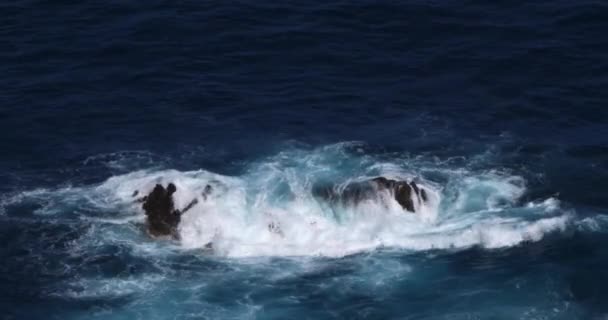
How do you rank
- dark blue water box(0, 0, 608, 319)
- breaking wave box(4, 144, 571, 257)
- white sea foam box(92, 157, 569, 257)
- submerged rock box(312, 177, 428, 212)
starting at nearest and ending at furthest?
1. dark blue water box(0, 0, 608, 319)
2. white sea foam box(92, 157, 569, 257)
3. breaking wave box(4, 144, 571, 257)
4. submerged rock box(312, 177, 428, 212)

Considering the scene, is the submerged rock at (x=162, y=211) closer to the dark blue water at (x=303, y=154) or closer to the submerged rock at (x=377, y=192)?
the dark blue water at (x=303, y=154)

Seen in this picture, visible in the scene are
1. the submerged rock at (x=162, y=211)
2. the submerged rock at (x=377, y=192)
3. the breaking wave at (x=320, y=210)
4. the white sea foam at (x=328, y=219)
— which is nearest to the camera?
the white sea foam at (x=328, y=219)

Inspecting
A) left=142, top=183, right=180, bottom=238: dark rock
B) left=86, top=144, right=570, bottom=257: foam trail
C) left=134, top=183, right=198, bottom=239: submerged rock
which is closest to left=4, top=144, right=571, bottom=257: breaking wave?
left=86, top=144, right=570, bottom=257: foam trail

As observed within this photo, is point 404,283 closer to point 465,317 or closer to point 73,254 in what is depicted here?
point 465,317

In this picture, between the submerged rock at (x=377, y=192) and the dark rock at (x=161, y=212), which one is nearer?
the dark rock at (x=161, y=212)

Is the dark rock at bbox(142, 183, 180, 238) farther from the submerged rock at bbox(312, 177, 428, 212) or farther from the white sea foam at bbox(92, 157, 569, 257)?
the submerged rock at bbox(312, 177, 428, 212)

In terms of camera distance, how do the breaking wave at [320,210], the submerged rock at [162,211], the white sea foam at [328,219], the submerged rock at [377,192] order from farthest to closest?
the submerged rock at [377,192] → the submerged rock at [162,211] → the breaking wave at [320,210] → the white sea foam at [328,219]

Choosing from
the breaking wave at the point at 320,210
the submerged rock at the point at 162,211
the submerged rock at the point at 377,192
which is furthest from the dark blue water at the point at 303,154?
the submerged rock at the point at 377,192

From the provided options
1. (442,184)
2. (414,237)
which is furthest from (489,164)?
(414,237)

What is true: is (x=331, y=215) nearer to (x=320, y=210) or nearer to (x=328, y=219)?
(x=328, y=219)
